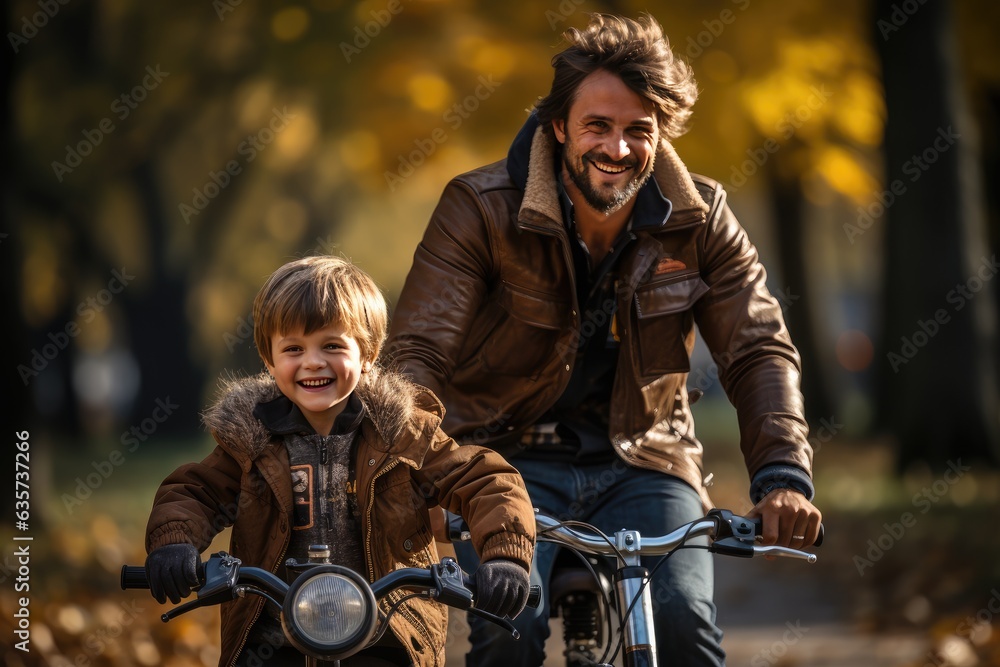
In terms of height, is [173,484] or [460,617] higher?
[460,617]

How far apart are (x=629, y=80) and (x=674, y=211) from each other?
0.41m

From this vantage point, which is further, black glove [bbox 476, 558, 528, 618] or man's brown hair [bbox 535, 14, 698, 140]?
man's brown hair [bbox 535, 14, 698, 140]

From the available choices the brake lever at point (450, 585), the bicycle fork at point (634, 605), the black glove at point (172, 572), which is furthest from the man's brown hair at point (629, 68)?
the black glove at point (172, 572)

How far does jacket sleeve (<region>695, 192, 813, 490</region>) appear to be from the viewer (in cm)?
411

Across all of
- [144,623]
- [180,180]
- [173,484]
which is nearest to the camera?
[173,484]

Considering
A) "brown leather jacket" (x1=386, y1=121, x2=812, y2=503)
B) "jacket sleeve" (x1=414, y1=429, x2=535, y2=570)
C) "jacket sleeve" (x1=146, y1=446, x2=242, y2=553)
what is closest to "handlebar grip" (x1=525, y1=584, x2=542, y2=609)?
"jacket sleeve" (x1=414, y1=429, x2=535, y2=570)

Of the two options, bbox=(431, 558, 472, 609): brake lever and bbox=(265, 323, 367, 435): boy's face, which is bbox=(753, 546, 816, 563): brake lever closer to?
bbox=(431, 558, 472, 609): brake lever

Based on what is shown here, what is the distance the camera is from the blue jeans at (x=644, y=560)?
389 cm

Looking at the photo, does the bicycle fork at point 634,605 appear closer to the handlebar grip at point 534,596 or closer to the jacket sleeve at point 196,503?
the handlebar grip at point 534,596

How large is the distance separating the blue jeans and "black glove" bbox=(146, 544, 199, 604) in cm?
111

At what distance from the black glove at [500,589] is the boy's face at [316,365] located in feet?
2.06

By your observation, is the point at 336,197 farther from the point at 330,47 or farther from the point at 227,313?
the point at 330,47

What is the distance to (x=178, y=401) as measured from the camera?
26.0 m

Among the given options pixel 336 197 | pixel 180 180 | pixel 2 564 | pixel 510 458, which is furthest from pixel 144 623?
pixel 336 197
